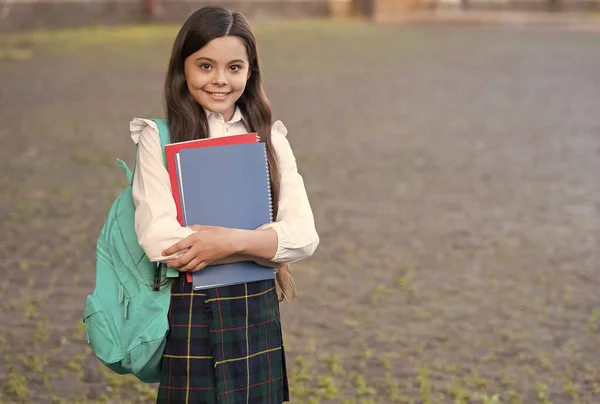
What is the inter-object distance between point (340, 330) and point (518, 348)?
81cm

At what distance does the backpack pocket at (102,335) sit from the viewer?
244cm

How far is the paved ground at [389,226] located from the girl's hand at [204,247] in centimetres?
168

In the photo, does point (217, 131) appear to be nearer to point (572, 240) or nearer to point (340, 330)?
point (340, 330)

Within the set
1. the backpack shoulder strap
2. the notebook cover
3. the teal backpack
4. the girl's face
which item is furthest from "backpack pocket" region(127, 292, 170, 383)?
the girl's face

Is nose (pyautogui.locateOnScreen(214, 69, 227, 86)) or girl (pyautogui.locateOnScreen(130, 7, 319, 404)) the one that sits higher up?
nose (pyautogui.locateOnScreen(214, 69, 227, 86))

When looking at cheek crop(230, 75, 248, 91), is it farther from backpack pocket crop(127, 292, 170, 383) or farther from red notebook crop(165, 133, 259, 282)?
backpack pocket crop(127, 292, 170, 383)

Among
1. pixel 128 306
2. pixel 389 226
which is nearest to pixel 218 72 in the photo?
pixel 128 306

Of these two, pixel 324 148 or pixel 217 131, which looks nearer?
pixel 217 131

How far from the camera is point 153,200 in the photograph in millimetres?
2348

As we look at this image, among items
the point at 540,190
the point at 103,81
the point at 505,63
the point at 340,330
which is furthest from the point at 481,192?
the point at 505,63

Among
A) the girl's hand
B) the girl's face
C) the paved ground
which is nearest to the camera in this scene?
the girl's hand

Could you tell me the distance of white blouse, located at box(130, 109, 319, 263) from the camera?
2.32 metres

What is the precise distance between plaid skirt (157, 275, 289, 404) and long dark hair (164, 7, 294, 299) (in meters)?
0.26

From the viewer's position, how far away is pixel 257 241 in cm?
235
